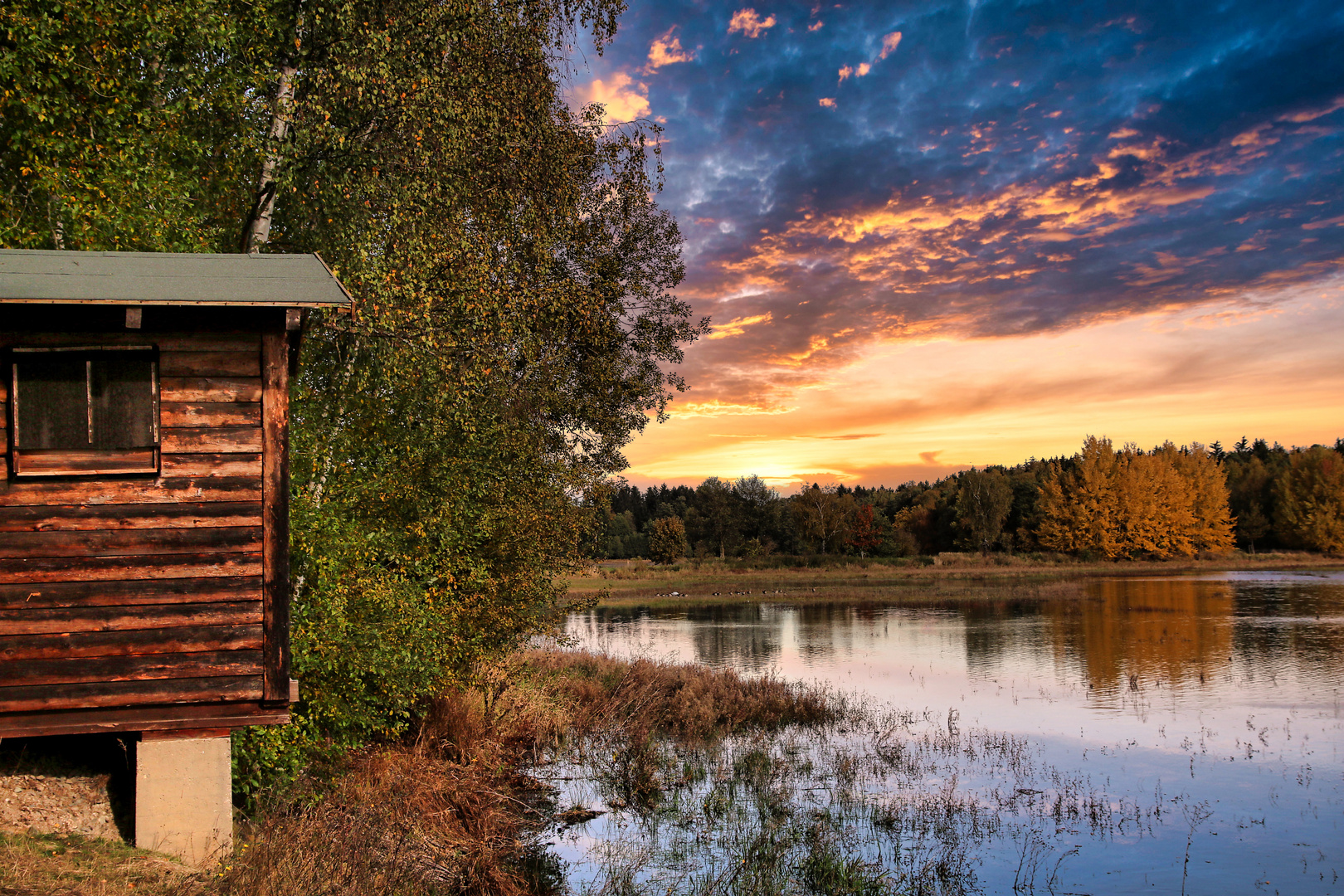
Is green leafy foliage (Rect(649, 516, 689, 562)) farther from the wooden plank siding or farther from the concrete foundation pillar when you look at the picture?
the wooden plank siding

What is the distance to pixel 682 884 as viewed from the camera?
33.6 ft

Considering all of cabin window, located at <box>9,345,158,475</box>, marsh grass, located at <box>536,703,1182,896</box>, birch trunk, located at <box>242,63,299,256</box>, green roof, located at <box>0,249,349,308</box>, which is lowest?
marsh grass, located at <box>536,703,1182,896</box>

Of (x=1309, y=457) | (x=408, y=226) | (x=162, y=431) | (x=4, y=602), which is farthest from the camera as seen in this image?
(x=1309, y=457)

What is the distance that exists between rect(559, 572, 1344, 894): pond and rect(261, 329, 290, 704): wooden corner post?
5.53 meters

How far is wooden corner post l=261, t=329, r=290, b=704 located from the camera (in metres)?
7.86

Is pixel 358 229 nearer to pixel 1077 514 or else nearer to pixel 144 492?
pixel 144 492

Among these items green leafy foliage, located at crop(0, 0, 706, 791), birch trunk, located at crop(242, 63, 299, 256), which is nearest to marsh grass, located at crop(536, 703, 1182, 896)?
green leafy foliage, located at crop(0, 0, 706, 791)

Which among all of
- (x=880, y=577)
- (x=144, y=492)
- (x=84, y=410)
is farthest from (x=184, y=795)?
(x=880, y=577)

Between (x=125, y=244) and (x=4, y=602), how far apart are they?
4309 millimetres

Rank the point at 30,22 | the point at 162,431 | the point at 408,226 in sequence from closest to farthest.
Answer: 1. the point at 162,431
2. the point at 30,22
3. the point at 408,226

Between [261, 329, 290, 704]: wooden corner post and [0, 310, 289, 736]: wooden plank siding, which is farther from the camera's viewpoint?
[261, 329, 290, 704]: wooden corner post

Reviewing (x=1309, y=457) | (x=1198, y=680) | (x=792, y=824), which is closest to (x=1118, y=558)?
(x=1309, y=457)

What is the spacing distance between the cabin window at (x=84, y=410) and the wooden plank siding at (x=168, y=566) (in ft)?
0.33

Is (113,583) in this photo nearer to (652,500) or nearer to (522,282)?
(522,282)
